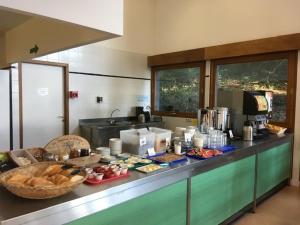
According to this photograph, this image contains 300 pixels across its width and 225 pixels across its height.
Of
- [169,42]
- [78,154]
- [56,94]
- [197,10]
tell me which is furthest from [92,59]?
[78,154]

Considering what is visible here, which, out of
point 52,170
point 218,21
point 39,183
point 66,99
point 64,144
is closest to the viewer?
point 39,183

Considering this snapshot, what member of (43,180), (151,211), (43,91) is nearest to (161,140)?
(151,211)

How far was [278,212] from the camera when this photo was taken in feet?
10.2

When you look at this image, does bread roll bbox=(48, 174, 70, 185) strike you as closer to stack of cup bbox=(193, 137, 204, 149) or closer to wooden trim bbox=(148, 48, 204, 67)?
stack of cup bbox=(193, 137, 204, 149)

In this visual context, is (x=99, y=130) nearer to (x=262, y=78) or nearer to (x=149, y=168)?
(x=149, y=168)

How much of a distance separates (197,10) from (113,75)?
2282mm

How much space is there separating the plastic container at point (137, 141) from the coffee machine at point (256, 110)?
5.43 ft

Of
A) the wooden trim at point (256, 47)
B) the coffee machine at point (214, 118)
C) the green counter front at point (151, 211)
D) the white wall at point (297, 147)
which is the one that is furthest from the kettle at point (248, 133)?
the wooden trim at point (256, 47)

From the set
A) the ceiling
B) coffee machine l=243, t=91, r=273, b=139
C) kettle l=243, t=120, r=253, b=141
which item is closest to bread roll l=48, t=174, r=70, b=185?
the ceiling

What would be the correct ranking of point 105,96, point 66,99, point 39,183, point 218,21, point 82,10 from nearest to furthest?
point 39,183 → point 82,10 → point 66,99 → point 218,21 → point 105,96

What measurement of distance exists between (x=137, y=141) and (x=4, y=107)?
93.0 inches

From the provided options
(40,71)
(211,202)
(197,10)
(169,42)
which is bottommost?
(211,202)

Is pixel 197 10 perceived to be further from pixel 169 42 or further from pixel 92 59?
pixel 92 59

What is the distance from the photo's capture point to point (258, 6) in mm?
4582
